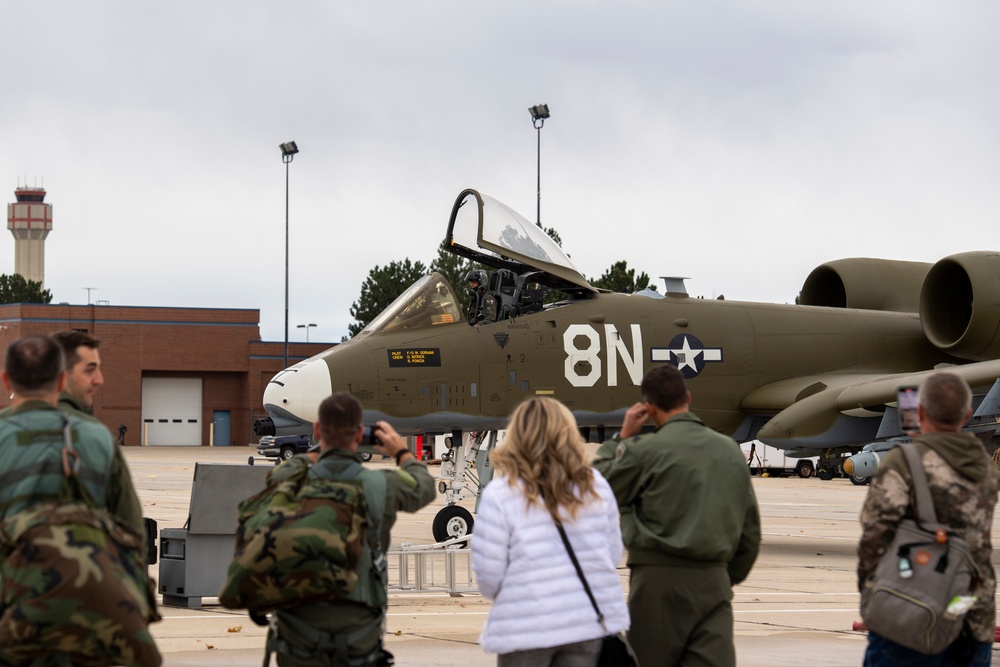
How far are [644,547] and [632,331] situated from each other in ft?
33.5

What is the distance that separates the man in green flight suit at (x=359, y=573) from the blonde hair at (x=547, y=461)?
0.45m

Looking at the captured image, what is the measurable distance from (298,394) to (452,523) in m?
2.25

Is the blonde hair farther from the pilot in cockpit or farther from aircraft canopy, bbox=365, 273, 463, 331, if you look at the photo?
the pilot in cockpit

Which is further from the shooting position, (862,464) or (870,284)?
(870,284)

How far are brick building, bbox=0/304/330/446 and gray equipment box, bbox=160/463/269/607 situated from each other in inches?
2555

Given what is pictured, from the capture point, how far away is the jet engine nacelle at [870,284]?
61.8ft

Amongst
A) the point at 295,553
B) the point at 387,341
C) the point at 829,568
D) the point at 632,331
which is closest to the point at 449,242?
the point at 387,341

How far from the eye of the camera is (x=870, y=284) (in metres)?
18.9

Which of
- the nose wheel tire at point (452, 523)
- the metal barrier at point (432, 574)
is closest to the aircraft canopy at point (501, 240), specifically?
the nose wheel tire at point (452, 523)

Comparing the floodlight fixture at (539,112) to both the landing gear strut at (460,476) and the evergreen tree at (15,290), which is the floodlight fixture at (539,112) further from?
the evergreen tree at (15,290)

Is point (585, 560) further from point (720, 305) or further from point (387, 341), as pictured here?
point (720, 305)

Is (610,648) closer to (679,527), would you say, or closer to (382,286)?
(679,527)

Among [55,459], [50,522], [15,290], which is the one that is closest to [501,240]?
[55,459]

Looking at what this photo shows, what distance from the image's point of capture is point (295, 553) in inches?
192
